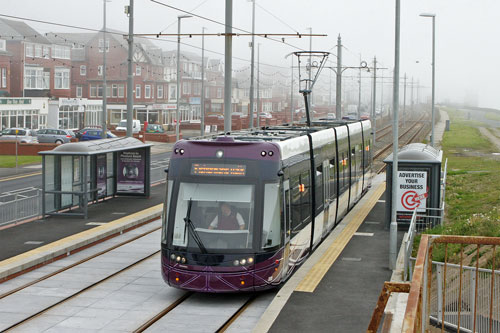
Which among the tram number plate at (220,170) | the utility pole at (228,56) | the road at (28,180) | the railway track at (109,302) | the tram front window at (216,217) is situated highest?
the utility pole at (228,56)

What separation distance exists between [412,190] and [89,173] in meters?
10.3

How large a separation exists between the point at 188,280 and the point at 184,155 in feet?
7.31

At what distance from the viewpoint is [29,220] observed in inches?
881

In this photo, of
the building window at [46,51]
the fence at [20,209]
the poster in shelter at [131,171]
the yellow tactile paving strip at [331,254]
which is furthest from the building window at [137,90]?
the fence at [20,209]

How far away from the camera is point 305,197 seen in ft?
53.1

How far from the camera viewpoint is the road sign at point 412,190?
21.5 metres

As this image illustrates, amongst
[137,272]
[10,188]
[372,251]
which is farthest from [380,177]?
[137,272]

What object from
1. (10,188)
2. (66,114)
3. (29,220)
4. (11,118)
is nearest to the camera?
(29,220)

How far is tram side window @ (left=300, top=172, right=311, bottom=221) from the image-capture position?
15.9m

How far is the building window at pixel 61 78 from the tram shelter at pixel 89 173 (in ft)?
195

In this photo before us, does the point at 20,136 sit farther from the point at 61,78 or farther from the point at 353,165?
the point at 353,165

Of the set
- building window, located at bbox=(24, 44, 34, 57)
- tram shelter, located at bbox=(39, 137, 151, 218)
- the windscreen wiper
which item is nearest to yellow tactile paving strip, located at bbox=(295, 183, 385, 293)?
the windscreen wiper

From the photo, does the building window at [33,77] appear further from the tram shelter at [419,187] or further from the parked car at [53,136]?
the tram shelter at [419,187]

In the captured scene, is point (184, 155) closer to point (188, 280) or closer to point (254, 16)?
point (188, 280)
